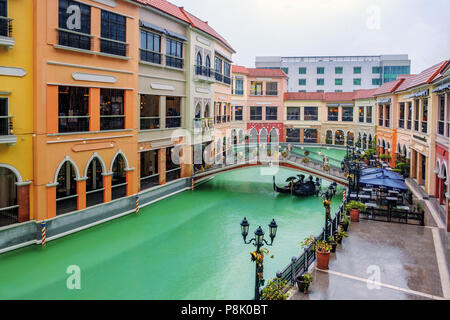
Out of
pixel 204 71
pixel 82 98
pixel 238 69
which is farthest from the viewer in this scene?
pixel 238 69

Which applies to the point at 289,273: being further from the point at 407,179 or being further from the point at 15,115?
the point at 407,179

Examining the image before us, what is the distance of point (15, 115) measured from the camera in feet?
50.7

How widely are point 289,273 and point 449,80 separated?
37.4ft

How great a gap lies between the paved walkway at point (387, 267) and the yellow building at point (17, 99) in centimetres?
1147

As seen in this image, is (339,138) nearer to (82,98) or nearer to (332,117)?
(332,117)

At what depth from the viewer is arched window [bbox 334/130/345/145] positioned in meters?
51.5

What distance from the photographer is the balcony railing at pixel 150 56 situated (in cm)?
2245

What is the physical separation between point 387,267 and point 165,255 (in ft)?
26.8

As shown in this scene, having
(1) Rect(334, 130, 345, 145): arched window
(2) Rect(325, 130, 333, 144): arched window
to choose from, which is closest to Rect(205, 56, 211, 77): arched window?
(2) Rect(325, 130, 333, 144): arched window

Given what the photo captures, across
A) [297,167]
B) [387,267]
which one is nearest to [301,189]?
[297,167]

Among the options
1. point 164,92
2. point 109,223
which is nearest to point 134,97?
point 164,92

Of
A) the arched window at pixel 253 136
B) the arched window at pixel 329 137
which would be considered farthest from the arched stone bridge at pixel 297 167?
Result: the arched window at pixel 329 137

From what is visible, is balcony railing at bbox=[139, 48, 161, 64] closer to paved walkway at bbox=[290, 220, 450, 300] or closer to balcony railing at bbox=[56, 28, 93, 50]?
balcony railing at bbox=[56, 28, 93, 50]

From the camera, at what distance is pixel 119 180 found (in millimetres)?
23547
